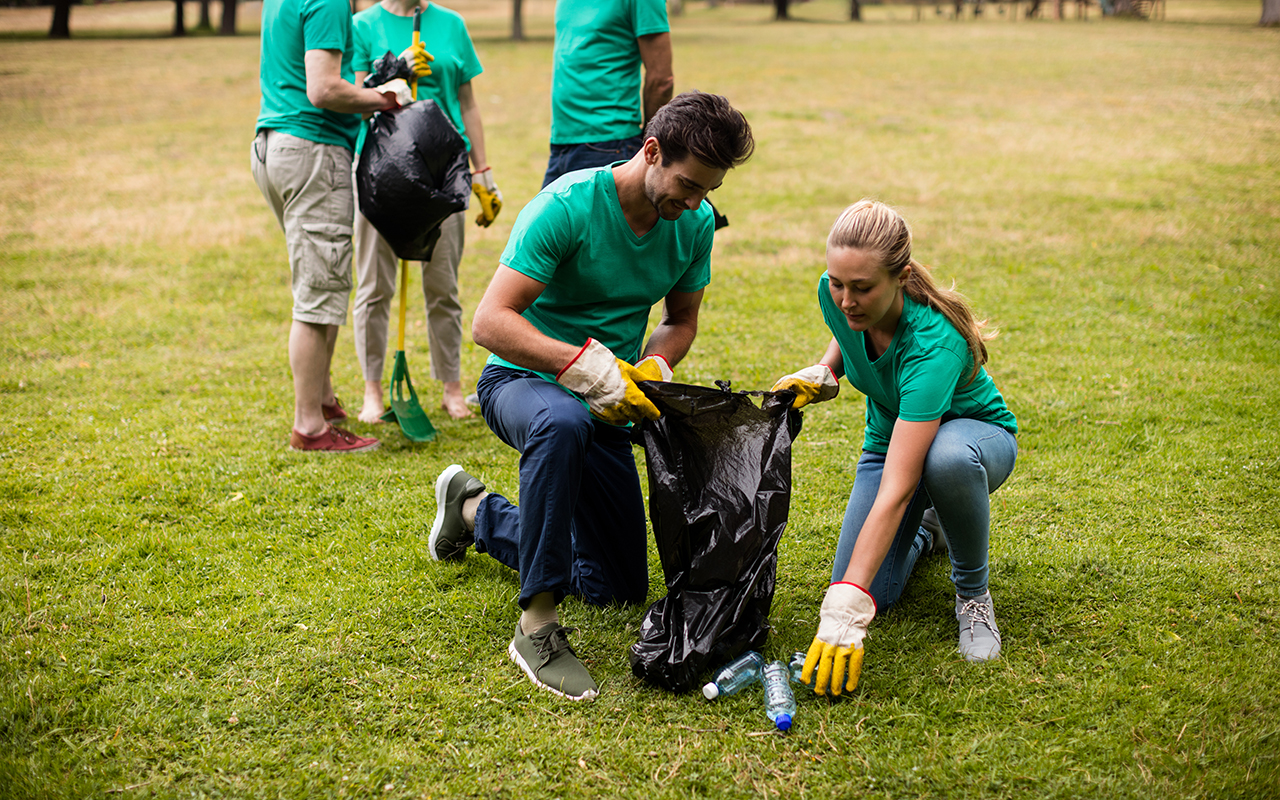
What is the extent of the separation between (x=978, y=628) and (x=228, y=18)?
2962 cm

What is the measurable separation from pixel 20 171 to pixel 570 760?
1029 centimetres

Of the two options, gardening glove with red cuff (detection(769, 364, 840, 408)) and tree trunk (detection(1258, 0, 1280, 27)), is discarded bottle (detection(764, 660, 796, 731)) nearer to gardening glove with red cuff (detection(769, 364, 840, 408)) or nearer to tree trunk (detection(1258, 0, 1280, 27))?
gardening glove with red cuff (detection(769, 364, 840, 408))

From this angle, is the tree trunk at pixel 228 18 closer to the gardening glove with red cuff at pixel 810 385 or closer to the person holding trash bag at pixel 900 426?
the gardening glove with red cuff at pixel 810 385

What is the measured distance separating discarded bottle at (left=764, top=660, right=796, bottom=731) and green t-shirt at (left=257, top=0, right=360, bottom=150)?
8.35 feet

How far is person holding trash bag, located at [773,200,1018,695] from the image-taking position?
6.81 ft

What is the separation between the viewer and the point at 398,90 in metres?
3.42

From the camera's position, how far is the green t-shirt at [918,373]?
2141 millimetres

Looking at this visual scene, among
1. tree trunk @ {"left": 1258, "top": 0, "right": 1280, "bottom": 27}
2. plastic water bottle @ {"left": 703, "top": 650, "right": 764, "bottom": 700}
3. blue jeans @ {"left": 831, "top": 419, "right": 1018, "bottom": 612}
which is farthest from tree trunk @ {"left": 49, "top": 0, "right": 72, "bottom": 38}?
tree trunk @ {"left": 1258, "top": 0, "right": 1280, "bottom": 27}

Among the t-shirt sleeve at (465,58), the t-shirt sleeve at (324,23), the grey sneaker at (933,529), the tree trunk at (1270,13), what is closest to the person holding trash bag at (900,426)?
the grey sneaker at (933,529)

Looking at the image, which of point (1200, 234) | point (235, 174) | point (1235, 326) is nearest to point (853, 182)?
point (1200, 234)

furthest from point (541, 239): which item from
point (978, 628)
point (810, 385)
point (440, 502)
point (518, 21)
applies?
point (518, 21)

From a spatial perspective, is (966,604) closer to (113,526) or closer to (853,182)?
(113,526)

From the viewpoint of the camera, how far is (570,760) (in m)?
1.96

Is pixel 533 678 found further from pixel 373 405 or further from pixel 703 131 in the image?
pixel 373 405
